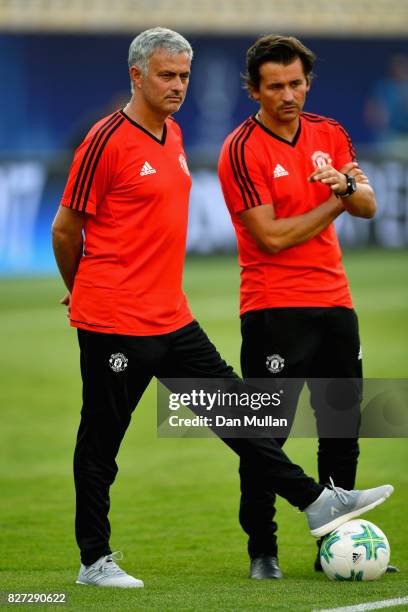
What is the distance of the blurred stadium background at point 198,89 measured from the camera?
811 inches

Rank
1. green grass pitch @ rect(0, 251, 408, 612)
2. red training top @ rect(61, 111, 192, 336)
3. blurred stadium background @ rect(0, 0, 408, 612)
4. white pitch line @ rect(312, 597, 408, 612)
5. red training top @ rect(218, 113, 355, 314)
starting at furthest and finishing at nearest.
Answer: blurred stadium background @ rect(0, 0, 408, 612), red training top @ rect(218, 113, 355, 314), red training top @ rect(61, 111, 192, 336), green grass pitch @ rect(0, 251, 408, 612), white pitch line @ rect(312, 597, 408, 612)

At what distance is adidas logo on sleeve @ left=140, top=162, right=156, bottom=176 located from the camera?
5.19 m

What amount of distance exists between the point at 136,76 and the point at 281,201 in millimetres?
854

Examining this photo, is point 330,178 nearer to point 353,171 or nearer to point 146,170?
point 353,171

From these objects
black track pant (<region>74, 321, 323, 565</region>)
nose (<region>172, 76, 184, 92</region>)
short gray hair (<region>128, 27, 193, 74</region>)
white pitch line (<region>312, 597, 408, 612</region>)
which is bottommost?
white pitch line (<region>312, 597, 408, 612</region>)

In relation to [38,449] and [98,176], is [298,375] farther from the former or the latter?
[38,449]

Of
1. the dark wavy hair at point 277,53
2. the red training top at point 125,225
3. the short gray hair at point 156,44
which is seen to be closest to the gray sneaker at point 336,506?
the red training top at point 125,225

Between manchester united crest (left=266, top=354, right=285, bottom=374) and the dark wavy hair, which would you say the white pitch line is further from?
the dark wavy hair

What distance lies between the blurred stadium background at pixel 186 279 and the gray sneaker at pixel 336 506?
239 millimetres

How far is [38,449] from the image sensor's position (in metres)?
9.32

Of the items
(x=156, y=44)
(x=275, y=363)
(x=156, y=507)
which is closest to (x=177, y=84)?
(x=156, y=44)

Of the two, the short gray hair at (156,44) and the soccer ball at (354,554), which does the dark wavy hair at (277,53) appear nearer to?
the short gray hair at (156,44)

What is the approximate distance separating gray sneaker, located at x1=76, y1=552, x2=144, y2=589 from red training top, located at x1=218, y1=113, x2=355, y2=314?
1283 millimetres

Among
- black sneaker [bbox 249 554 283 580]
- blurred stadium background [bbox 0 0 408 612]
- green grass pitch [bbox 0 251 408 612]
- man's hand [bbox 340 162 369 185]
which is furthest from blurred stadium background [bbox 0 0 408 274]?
black sneaker [bbox 249 554 283 580]
